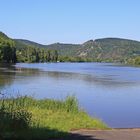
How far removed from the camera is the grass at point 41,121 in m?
13.3

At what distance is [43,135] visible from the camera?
44.1 feet

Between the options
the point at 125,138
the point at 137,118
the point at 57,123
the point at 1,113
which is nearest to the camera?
the point at 125,138

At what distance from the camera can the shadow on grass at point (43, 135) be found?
12539 millimetres

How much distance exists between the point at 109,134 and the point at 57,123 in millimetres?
3442

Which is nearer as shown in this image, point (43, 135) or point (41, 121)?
point (43, 135)

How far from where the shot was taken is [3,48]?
502 ft

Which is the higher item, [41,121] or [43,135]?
[43,135]

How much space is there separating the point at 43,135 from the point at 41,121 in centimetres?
419

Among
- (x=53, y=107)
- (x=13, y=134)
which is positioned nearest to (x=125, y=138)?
(x=13, y=134)

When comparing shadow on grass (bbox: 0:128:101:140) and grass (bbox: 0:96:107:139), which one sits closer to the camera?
shadow on grass (bbox: 0:128:101:140)

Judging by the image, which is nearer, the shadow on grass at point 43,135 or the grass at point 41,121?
the shadow on grass at point 43,135

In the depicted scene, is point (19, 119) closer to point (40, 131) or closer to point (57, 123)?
point (40, 131)

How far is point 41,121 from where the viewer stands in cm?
1762

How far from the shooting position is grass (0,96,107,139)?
43.5 feet
